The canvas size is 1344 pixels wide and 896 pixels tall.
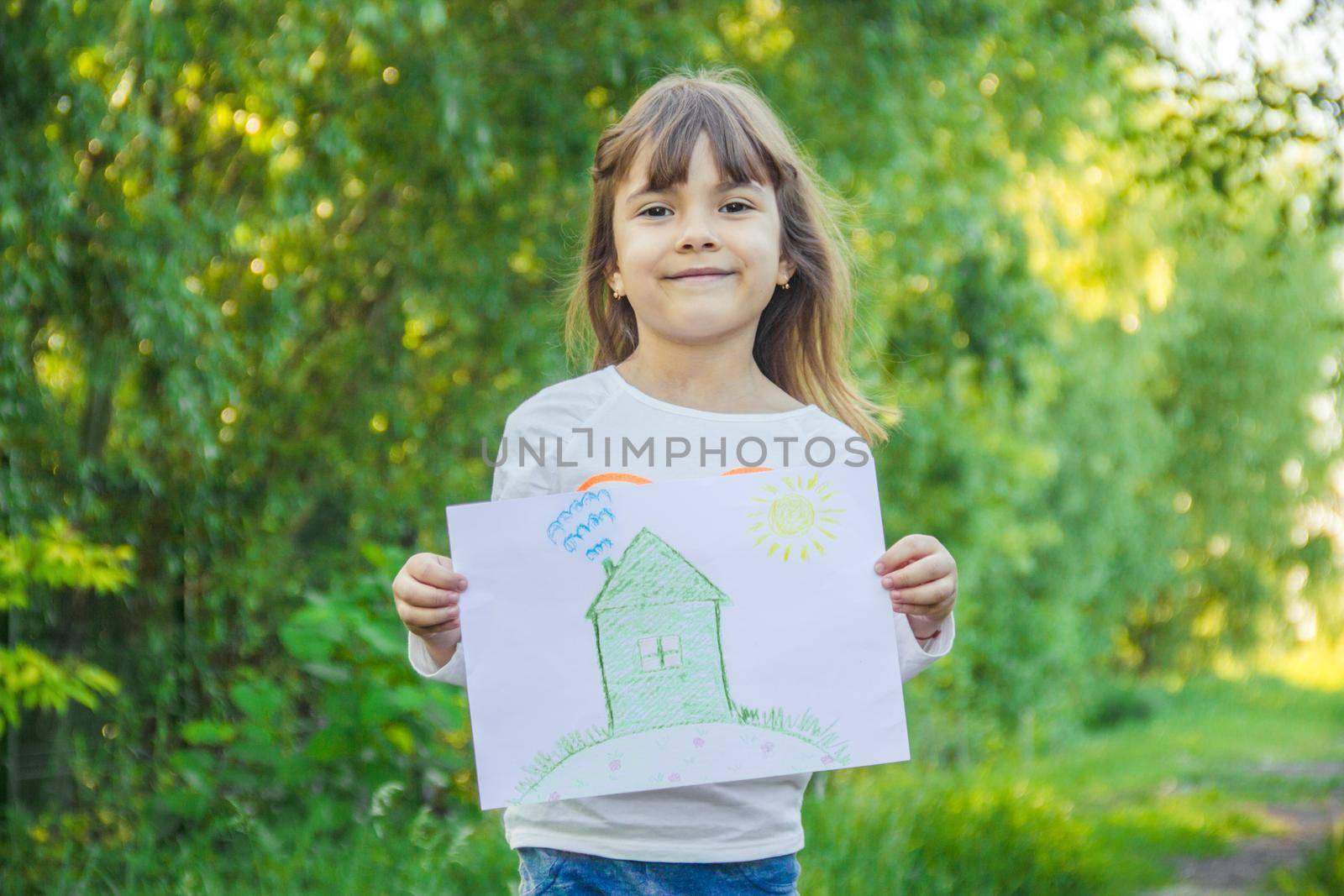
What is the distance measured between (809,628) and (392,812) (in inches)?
100

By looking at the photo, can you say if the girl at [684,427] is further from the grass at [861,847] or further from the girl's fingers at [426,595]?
the grass at [861,847]

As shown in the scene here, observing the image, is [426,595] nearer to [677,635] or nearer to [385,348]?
[677,635]

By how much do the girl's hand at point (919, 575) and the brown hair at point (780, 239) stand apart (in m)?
0.34

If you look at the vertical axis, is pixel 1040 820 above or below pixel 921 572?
below

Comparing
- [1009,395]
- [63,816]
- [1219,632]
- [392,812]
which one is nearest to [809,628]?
[392,812]

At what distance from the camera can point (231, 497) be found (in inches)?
216

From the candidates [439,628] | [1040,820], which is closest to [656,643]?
[439,628]

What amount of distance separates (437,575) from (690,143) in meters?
0.68

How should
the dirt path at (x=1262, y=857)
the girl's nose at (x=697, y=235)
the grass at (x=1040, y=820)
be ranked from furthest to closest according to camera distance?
the dirt path at (x=1262, y=857) < the grass at (x=1040, y=820) < the girl's nose at (x=697, y=235)

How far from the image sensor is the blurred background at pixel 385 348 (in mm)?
3969

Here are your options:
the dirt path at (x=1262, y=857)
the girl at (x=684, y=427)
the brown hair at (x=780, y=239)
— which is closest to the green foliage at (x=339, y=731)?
the brown hair at (x=780, y=239)

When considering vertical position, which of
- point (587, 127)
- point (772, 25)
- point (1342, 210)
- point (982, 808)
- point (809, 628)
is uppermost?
point (772, 25)

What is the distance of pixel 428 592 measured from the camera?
5.85 feet

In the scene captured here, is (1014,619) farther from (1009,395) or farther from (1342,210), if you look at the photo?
(1342,210)
